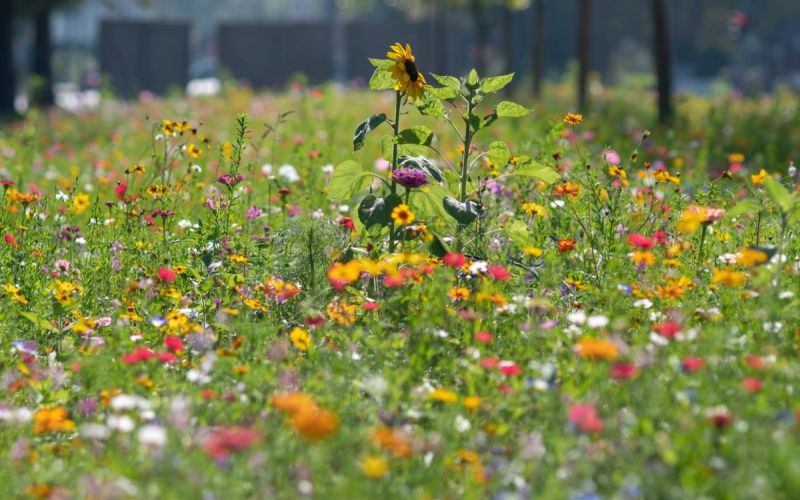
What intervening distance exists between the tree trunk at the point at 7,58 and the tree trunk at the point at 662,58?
1346cm

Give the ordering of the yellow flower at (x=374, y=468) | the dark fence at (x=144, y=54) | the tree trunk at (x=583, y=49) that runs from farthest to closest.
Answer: the dark fence at (x=144, y=54) < the tree trunk at (x=583, y=49) < the yellow flower at (x=374, y=468)

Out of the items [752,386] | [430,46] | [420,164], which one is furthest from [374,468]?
[430,46]

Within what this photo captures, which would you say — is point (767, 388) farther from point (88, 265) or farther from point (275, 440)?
point (88, 265)

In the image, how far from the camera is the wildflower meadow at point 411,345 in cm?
297

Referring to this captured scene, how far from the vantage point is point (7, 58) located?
23078 mm

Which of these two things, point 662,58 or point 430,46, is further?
point 430,46

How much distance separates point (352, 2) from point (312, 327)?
4998 cm

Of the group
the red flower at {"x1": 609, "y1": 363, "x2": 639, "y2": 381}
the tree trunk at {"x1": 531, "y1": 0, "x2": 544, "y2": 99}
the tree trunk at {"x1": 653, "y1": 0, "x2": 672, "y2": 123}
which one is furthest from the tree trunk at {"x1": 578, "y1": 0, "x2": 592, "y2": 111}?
the red flower at {"x1": 609, "y1": 363, "x2": 639, "y2": 381}

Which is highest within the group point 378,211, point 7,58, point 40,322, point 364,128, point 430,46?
point 430,46

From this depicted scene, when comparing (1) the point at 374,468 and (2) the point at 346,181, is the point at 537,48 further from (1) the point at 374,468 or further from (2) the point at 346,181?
(1) the point at 374,468

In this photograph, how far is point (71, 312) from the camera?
4664 millimetres

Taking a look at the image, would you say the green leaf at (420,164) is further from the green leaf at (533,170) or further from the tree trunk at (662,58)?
the tree trunk at (662,58)

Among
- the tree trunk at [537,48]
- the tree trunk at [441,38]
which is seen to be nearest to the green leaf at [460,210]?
the tree trunk at [537,48]

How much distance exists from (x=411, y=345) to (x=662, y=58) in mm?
12085
